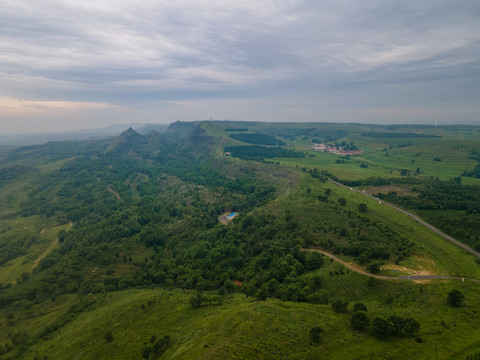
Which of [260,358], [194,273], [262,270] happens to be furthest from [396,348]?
[194,273]

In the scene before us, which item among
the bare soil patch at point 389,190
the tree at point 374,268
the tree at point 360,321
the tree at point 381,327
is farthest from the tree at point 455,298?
the bare soil patch at point 389,190

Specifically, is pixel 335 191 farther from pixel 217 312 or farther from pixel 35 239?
pixel 35 239

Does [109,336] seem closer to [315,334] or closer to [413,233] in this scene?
Result: [315,334]

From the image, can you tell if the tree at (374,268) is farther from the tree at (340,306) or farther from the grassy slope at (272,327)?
the tree at (340,306)

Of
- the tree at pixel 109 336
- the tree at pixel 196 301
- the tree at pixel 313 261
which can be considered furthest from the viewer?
the tree at pixel 313 261

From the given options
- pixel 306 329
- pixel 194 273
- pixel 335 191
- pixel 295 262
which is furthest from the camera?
pixel 335 191
